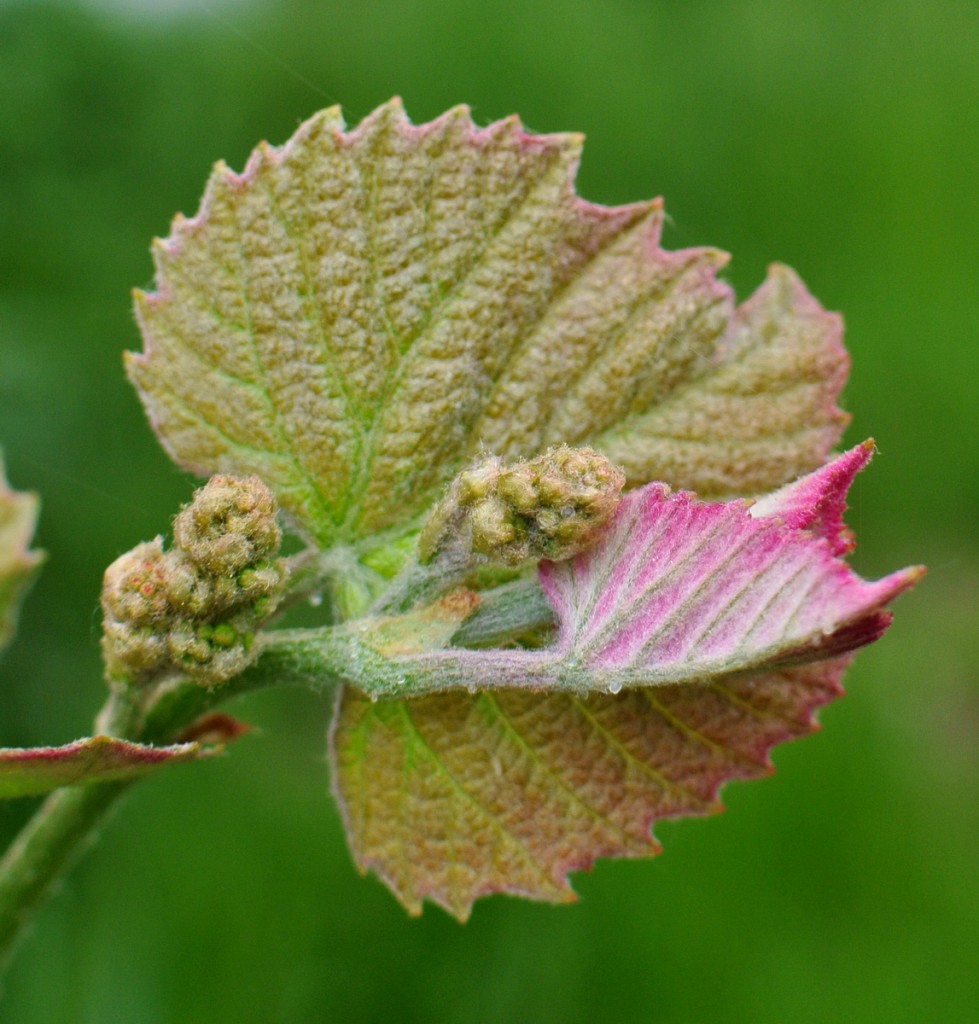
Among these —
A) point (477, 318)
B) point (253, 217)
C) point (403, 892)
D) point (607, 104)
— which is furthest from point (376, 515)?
point (607, 104)

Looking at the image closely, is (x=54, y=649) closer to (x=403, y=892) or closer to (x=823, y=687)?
(x=403, y=892)

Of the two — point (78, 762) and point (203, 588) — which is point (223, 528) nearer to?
point (203, 588)

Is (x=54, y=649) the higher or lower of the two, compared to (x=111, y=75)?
lower

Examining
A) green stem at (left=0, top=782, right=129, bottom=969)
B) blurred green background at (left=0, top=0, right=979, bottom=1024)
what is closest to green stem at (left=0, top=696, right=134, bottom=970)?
green stem at (left=0, top=782, right=129, bottom=969)

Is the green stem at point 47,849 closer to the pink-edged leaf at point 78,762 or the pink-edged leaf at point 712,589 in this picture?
the pink-edged leaf at point 78,762

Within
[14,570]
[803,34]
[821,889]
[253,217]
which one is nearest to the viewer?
[14,570]

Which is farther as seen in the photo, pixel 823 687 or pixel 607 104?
pixel 607 104

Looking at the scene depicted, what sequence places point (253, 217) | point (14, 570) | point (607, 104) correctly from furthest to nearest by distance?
point (607, 104)
point (253, 217)
point (14, 570)
